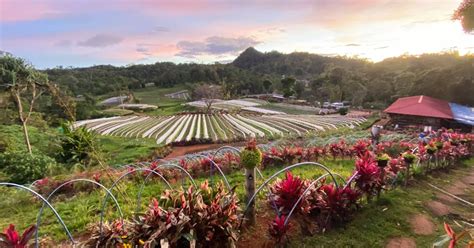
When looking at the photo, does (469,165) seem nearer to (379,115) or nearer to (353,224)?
(353,224)

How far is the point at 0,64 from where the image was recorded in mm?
13242

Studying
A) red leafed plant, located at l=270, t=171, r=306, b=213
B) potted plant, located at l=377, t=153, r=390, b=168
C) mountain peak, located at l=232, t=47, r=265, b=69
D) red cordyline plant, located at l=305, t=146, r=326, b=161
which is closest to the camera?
red leafed plant, located at l=270, t=171, r=306, b=213

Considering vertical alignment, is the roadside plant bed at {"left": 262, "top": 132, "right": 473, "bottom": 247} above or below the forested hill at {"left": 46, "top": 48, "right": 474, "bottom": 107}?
below

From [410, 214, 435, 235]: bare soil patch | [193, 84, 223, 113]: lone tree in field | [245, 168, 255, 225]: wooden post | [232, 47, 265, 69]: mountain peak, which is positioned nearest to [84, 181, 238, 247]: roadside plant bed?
[245, 168, 255, 225]: wooden post

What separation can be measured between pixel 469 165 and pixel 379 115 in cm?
2826

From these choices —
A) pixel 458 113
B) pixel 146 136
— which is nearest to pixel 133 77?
pixel 146 136

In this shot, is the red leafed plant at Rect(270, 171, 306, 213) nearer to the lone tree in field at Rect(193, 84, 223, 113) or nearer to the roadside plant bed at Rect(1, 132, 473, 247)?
the roadside plant bed at Rect(1, 132, 473, 247)

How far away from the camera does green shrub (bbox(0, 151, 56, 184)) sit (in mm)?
10984

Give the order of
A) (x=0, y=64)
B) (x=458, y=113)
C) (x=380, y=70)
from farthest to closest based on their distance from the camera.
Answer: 1. (x=380, y=70)
2. (x=458, y=113)
3. (x=0, y=64)

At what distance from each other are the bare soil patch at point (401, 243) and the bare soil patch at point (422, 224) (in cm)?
30

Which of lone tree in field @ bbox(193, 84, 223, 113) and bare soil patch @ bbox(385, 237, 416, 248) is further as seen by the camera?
lone tree in field @ bbox(193, 84, 223, 113)

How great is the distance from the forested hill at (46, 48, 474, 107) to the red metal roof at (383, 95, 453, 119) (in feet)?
11.8

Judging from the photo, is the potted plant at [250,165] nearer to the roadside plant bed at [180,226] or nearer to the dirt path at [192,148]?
the roadside plant bed at [180,226]

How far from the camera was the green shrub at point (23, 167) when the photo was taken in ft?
36.0
